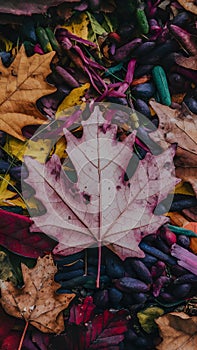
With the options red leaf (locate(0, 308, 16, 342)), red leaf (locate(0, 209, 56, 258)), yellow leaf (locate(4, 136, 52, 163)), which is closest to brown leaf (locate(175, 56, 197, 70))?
yellow leaf (locate(4, 136, 52, 163))

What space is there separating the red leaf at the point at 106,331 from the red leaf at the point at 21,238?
0.14 meters

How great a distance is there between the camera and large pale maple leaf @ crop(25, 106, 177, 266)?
1066 millimetres

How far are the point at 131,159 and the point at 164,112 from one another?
3.8 inches

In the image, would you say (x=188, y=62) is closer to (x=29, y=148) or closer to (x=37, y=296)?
(x=29, y=148)

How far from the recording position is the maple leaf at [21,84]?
108 centimetres

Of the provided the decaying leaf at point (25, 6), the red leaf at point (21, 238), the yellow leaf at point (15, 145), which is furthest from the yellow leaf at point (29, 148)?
the decaying leaf at point (25, 6)

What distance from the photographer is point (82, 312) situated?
1087mm

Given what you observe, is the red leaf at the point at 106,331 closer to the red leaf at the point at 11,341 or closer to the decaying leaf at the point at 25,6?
the red leaf at the point at 11,341

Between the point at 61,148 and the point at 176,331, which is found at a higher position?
the point at 61,148

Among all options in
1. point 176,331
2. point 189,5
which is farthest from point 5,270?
point 189,5

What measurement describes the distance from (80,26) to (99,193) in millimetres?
288

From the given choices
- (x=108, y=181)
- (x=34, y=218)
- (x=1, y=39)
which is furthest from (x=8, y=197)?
(x=1, y=39)

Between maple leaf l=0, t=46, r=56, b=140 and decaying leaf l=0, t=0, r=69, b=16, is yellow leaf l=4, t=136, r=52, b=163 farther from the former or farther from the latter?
decaying leaf l=0, t=0, r=69, b=16

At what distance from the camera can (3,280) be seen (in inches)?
41.8
